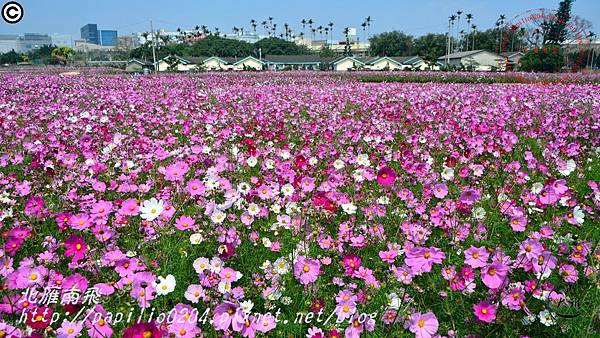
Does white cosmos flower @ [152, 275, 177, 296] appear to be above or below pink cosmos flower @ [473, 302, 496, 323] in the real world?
above

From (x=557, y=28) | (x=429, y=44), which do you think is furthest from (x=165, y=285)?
(x=429, y=44)

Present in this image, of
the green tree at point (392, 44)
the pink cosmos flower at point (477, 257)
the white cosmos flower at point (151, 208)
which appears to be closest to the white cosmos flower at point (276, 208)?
the white cosmos flower at point (151, 208)

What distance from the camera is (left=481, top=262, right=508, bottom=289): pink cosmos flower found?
→ 151 centimetres

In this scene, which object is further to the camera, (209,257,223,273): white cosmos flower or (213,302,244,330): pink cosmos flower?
(209,257,223,273): white cosmos flower

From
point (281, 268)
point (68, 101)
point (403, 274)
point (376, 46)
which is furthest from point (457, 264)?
point (376, 46)

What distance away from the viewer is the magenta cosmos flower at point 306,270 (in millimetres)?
1769

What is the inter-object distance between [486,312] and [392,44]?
10036cm

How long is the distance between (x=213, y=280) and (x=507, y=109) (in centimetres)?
744

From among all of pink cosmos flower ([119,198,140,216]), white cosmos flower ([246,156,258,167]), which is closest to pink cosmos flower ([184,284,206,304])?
pink cosmos flower ([119,198,140,216])

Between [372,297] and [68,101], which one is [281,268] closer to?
[372,297]

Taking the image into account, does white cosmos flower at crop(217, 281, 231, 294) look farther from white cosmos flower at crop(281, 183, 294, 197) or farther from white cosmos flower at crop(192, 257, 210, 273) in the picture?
white cosmos flower at crop(281, 183, 294, 197)

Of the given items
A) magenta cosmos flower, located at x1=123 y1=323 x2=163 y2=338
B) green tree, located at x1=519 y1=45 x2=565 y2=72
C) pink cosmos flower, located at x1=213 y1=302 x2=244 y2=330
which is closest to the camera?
magenta cosmos flower, located at x1=123 y1=323 x2=163 y2=338

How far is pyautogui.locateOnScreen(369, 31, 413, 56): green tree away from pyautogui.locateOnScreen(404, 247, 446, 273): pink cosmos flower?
319ft

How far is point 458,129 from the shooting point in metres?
5.28
